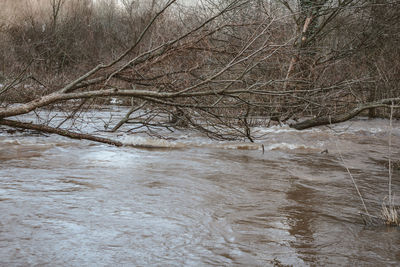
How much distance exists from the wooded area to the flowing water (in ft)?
2.28

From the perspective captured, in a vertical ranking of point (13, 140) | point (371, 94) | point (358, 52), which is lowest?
point (13, 140)

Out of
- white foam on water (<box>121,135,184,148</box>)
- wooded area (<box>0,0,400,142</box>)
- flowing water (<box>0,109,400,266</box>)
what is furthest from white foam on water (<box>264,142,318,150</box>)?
white foam on water (<box>121,135,184,148</box>)

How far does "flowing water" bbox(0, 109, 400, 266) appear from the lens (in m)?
3.51

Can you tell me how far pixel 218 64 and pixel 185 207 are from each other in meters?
3.50

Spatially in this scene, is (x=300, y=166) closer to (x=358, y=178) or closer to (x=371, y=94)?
(x=358, y=178)

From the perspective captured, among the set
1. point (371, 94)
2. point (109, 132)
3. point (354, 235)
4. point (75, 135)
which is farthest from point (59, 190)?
point (371, 94)

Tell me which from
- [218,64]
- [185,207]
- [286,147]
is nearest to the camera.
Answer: [185,207]

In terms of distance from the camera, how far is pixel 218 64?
7.70 meters

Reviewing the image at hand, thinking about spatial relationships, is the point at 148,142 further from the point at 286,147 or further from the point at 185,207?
the point at 185,207

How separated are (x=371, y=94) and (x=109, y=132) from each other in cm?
737

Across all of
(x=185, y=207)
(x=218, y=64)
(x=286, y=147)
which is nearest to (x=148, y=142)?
(x=218, y=64)

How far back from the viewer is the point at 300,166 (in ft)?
23.4

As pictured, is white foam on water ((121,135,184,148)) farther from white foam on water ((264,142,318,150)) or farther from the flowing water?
white foam on water ((264,142,318,150))

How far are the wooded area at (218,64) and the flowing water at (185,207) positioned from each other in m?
0.70
